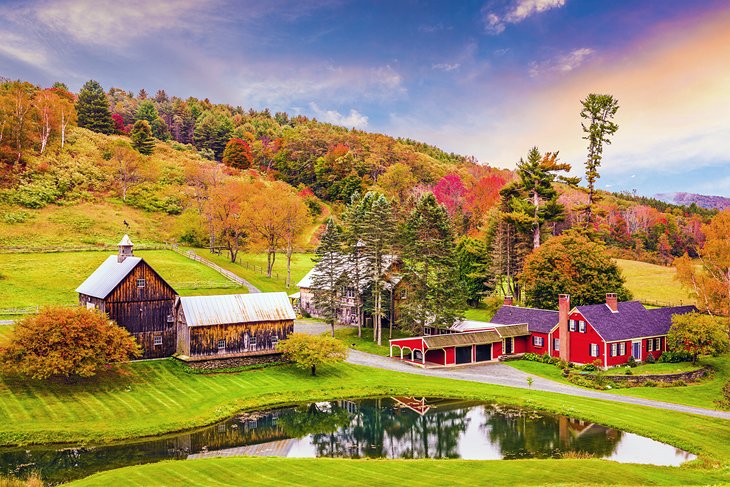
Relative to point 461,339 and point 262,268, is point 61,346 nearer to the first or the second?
point 461,339

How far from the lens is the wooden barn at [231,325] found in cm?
4450

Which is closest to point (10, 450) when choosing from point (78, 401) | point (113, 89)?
point (78, 401)

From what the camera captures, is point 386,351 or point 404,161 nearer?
point 386,351

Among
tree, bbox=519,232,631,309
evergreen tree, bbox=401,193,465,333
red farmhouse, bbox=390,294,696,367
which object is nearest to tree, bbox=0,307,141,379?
red farmhouse, bbox=390,294,696,367

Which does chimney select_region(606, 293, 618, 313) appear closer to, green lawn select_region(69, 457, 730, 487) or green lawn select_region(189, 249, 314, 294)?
green lawn select_region(69, 457, 730, 487)

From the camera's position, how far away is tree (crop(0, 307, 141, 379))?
1377 inches

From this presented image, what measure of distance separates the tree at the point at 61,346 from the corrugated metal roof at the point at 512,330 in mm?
32677

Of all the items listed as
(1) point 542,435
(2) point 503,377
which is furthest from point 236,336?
(1) point 542,435

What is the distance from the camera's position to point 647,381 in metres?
44.6

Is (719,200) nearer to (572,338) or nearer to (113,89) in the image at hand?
(572,338)

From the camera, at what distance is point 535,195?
70.8m

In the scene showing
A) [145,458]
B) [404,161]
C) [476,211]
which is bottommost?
[145,458]

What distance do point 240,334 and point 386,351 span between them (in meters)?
14.7

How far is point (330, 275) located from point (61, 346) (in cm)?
2712
